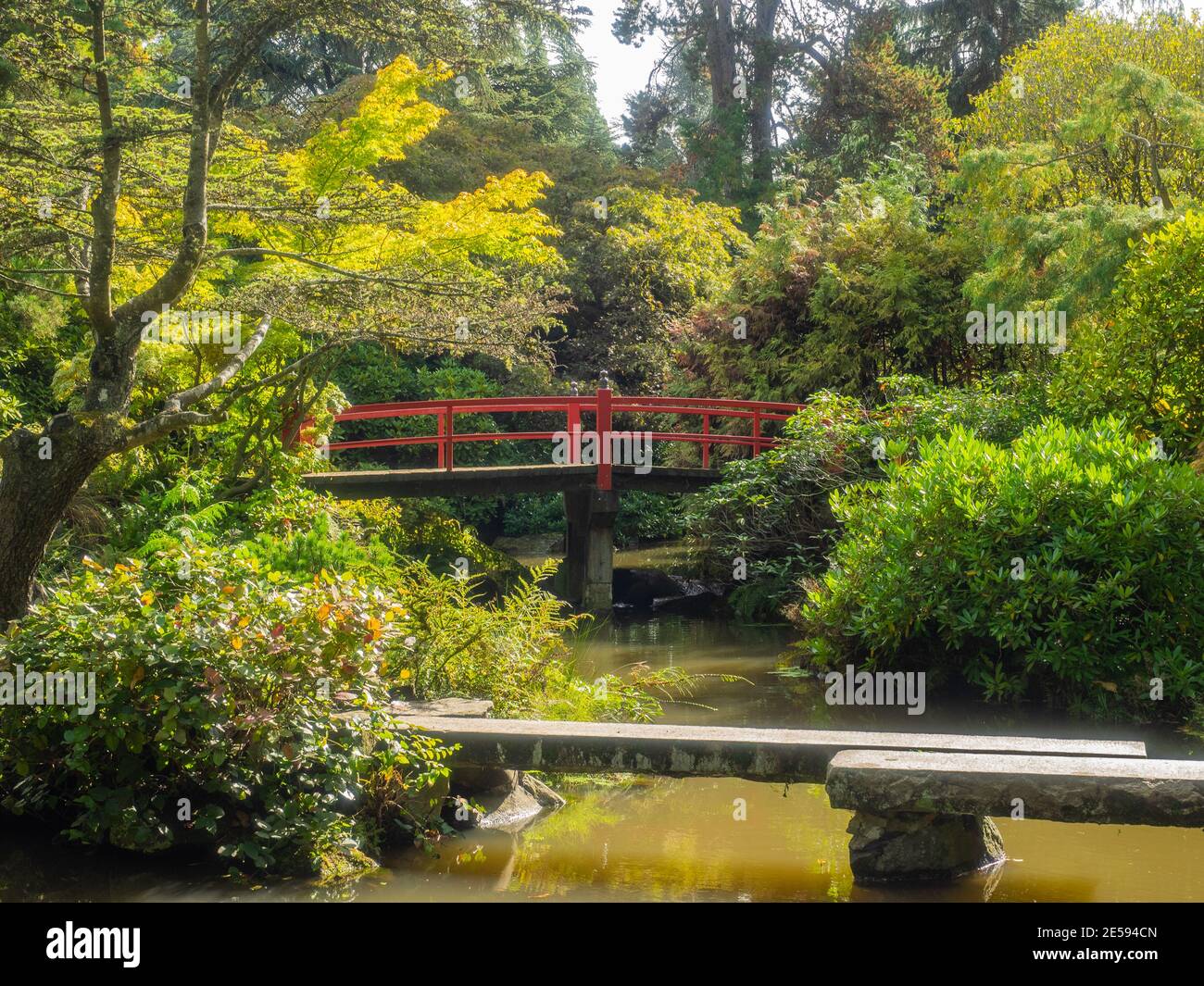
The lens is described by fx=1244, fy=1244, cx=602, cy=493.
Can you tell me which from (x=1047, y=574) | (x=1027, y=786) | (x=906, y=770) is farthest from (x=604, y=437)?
(x=1027, y=786)

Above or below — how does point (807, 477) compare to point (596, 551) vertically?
above

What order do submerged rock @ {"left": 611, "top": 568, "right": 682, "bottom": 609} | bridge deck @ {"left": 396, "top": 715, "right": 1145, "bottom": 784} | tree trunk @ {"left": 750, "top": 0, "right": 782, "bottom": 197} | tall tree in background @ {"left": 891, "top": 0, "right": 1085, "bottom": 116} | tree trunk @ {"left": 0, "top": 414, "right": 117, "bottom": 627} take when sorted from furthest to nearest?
tree trunk @ {"left": 750, "top": 0, "right": 782, "bottom": 197} → tall tree in background @ {"left": 891, "top": 0, "right": 1085, "bottom": 116} → submerged rock @ {"left": 611, "top": 568, "right": 682, "bottom": 609} → tree trunk @ {"left": 0, "top": 414, "right": 117, "bottom": 627} → bridge deck @ {"left": 396, "top": 715, "right": 1145, "bottom": 784}

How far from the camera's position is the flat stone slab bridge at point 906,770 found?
193 inches

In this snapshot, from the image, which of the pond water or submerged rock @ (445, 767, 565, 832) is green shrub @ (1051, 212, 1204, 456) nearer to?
the pond water

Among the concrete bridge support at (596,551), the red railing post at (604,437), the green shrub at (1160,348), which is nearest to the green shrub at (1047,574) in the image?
the green shrub at (1160,348)

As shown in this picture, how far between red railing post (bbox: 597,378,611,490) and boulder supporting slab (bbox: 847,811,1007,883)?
10785mm

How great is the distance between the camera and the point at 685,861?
19.1 feet

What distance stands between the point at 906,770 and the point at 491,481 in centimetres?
1095

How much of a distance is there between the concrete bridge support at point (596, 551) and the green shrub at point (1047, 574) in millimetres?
7449

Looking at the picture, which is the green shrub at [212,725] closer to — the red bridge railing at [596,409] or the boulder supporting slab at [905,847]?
the boulder supporting slab at [905,847]

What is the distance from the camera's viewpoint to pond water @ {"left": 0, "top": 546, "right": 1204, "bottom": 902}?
5113mm

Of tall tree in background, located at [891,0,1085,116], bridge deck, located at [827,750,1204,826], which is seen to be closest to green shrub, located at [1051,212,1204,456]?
bridge deck, located at [827,750,1204,826]

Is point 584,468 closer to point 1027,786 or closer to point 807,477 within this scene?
point 807,477
